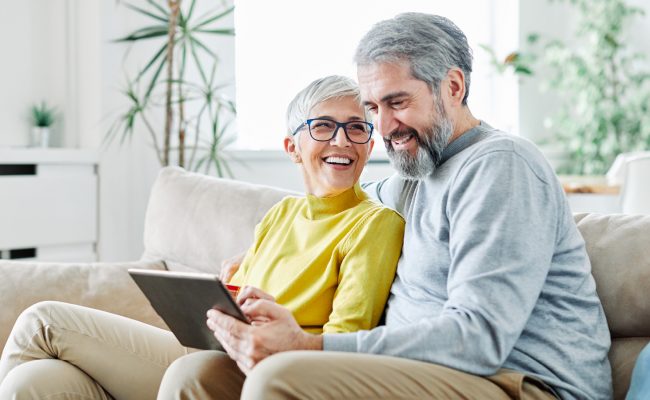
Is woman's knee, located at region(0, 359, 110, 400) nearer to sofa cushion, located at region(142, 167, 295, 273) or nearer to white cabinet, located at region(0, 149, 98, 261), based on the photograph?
sofa cushion, located at region(142, 167, 295, 273)

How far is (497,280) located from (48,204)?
2759 millimetres

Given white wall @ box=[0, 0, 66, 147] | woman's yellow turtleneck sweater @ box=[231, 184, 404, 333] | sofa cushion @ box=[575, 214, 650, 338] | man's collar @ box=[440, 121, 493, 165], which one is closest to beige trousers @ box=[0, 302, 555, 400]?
woman's yellow turtleneck sweater @ box=[231, 184, 404, 333]

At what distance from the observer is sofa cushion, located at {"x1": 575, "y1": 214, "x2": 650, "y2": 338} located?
1778mm

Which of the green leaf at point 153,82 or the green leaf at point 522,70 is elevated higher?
the green leaf at point 522,70

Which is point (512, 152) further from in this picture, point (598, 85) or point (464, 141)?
point (598, 85)

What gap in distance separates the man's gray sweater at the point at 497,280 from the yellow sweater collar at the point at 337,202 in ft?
0.75

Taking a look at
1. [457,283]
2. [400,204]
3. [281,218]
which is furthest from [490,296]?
[281,218]

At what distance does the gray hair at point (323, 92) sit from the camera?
1924 millimetres

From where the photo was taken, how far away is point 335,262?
182cm

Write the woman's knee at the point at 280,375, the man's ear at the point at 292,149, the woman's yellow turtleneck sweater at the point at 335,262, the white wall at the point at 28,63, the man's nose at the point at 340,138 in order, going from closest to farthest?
the woman's knee at the point at 280,375, the woman's yellow turtleneck sweater at the point at 335,262, the man's nose at the point at 340,138, the man's ear at the point at 292,149, the white wall at the point at 28,63

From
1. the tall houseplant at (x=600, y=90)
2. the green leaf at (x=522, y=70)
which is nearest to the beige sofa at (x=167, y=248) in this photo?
the green leaf at (x=522, y=70)

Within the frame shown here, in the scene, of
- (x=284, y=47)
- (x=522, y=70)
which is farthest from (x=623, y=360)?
(x=522, y=70)

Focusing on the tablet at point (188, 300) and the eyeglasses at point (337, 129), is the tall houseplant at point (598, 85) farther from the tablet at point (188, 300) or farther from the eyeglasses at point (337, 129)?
the tablet at point (188, 300)

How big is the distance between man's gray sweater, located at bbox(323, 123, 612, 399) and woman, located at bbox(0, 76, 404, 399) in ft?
0.43
